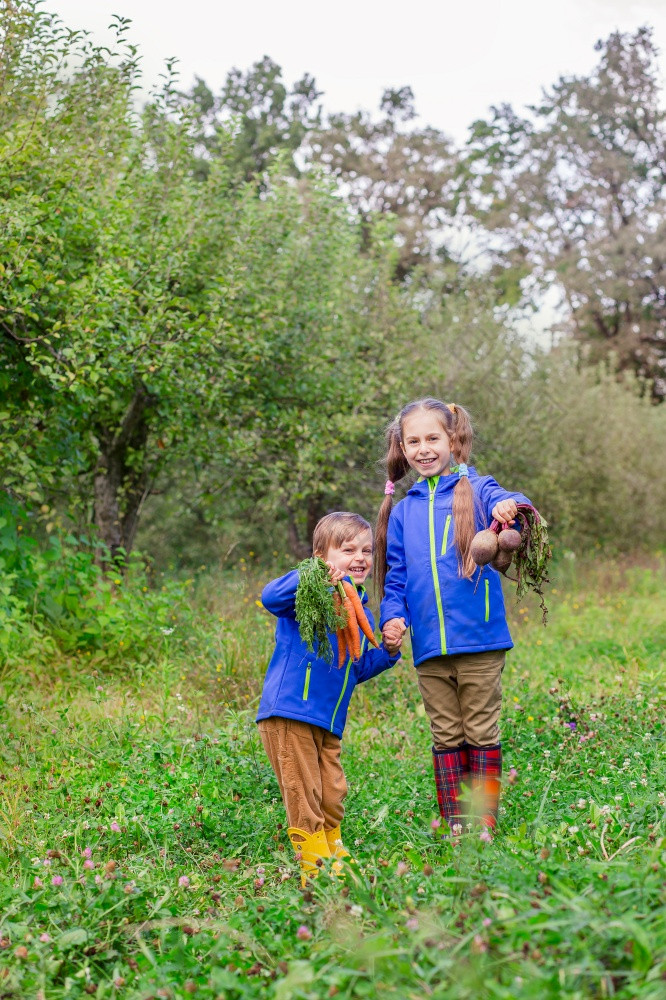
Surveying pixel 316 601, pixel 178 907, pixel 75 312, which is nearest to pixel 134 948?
pixel 178 907

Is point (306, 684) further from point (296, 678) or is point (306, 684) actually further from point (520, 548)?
point (520, 548)

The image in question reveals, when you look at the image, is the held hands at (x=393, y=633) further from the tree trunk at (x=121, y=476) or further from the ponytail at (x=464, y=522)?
the tree trunk at (x=121, y=476)

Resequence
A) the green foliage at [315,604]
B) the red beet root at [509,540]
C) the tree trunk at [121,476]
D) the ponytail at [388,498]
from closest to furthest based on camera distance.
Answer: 1. the green foliage at [315,604]
2. the red beet root at [509,540]
3. the ponytail at [388,498]
4. the tree trunk at [121,476]

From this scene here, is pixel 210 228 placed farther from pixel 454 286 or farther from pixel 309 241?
pixel 454 286

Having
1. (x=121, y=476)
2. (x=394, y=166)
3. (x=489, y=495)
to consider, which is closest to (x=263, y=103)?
(x=394, y=166)

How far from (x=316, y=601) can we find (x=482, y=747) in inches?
39.8

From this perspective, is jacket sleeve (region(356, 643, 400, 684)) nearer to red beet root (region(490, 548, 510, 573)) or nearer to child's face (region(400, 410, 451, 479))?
red beet root (region(490, 548, 510, 573))

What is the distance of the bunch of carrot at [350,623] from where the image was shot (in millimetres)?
3586

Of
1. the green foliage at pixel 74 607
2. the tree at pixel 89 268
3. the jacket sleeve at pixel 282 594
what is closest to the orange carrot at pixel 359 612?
the jacket sleeve at pixel 282 594

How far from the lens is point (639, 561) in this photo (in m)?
13.8

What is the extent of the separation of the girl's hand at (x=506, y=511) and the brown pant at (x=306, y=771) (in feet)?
3.57

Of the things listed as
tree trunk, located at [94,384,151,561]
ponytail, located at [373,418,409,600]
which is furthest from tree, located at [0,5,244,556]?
ponytail, located at [373,418,409,600]

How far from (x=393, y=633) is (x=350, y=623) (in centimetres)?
22

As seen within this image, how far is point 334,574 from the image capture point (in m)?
3.60
